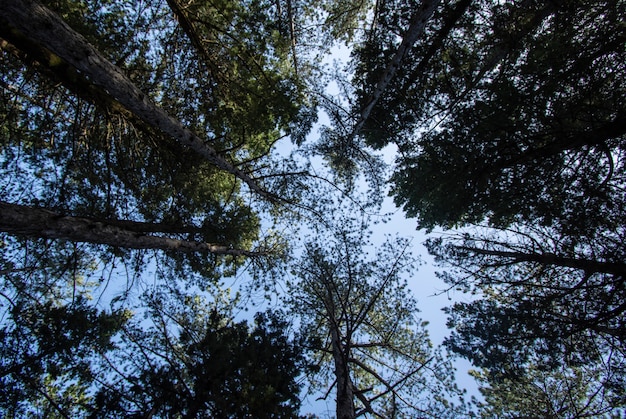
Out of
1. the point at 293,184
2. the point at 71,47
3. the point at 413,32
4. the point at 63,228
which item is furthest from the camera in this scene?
the point at 293,184

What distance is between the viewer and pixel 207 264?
28.1 feet

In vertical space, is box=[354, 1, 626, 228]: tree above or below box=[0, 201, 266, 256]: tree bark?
above

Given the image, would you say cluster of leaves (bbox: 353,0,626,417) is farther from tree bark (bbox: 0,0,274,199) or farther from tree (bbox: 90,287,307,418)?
tree bark (bbox: 0,0,274,199)

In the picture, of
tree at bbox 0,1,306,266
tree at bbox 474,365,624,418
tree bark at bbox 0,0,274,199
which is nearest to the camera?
tree bark at bbox 0,0,274,199

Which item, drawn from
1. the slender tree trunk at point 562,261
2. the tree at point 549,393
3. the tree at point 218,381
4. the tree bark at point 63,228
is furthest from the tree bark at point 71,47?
the tree at point 549,393

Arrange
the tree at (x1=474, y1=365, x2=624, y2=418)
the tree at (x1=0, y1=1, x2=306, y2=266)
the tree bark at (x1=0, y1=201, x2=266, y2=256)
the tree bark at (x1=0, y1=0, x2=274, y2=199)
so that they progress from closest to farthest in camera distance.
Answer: the tree bark at (x1=0, y1=0, x2=274, y2=199)
the tree bark at (x1=0, y1=201, x2=266, y2=256)
the tree at (x1=0, y1=1, x2=306, y2=266)
the tree at (x1=474, y1=365, x2=624, y2=418)

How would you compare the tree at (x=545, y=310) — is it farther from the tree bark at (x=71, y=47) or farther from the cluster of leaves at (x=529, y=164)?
the tree bark at (x=71, y=47)

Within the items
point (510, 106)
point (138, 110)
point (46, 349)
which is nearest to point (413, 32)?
point (510, 106)

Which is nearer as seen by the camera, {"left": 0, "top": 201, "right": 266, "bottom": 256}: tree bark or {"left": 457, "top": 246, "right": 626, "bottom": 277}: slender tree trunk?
{"left": 0, "top": 201, "right": 266, "bottom": 256}: tree bark

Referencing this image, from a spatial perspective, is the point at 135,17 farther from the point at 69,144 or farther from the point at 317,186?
the point at 317,186

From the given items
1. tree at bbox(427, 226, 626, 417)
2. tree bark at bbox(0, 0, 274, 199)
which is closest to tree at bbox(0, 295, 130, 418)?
tree bark at bbox(0, 0, 274, 199)

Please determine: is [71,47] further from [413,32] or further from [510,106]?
[510,106]

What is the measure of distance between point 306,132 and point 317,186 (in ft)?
5.81

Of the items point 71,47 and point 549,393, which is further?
point 549,393
